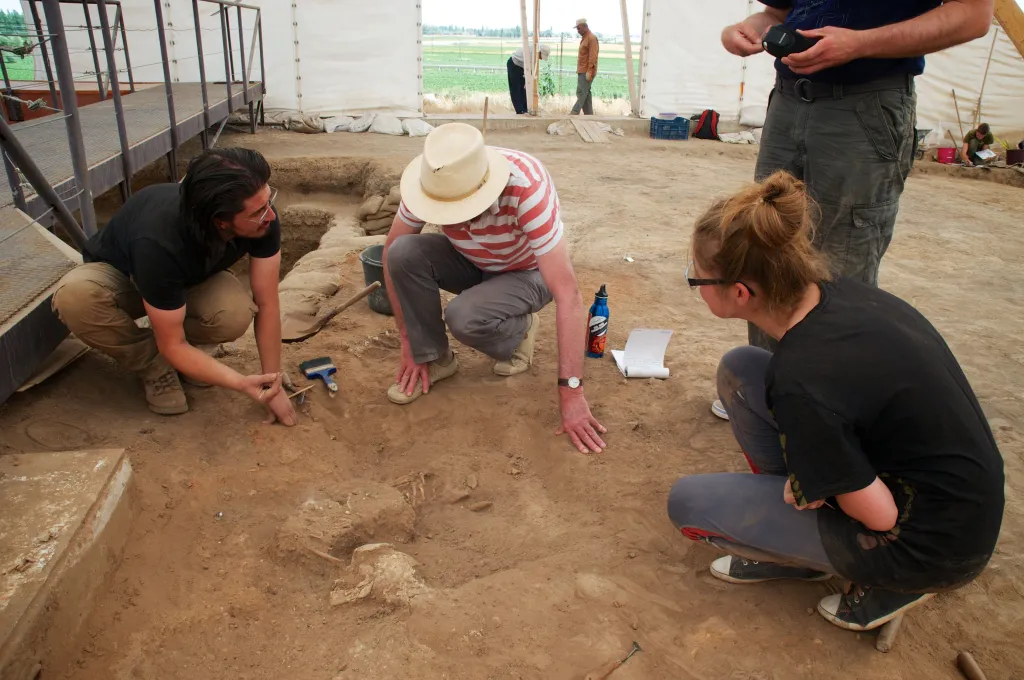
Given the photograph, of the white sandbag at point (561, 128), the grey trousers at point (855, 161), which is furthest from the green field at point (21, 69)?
the grey trousers at point (855, 161)

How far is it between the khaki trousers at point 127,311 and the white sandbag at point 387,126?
27.9 ft

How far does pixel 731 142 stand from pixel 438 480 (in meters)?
10.3

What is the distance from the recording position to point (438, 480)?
2.77 metres

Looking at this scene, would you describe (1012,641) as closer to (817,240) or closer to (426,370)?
(817,240)

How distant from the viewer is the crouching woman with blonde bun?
156 centimetres

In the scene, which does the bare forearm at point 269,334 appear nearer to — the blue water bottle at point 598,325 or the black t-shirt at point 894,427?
the blue water bottle at point 598,325

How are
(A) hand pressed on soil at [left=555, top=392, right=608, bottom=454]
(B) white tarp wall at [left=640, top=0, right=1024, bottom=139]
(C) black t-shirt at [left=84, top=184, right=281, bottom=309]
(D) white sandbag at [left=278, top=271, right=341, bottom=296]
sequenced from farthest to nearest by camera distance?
(B) white tarp wall at [left=640, top=0, right=1024, bottom=139], (D) white sandbag at [left=278, top=271, right=341, bottom=296], (A) hand pressed on soil at [left=555, top=392, right=608, bottom=454], (C) black t-shirt at [left=84, top=184, right=281, bottom=309]

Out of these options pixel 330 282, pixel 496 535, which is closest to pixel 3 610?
pixel 496 535

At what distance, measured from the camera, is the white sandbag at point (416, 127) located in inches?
426

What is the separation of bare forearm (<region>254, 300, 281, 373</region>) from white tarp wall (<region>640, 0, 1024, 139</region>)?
10998 millimetres

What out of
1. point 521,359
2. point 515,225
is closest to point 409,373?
point 521,359

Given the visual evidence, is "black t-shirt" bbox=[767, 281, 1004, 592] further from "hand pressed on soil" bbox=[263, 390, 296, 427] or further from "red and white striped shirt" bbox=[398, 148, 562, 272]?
"hand pressed on soil" bbox=[263, 390, 296, 427]

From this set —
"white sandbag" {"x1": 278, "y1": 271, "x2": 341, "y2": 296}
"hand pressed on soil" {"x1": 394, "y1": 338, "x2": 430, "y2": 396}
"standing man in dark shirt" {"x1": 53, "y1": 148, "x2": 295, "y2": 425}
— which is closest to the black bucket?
"white sandbag" {"x1": 278, "y1": 271, "x2": 341, "y2": 296}

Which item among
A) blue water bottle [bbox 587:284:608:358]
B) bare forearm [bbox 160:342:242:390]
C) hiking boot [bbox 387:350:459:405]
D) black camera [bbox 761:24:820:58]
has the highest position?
black camera [bbox 761:24:820:58]
